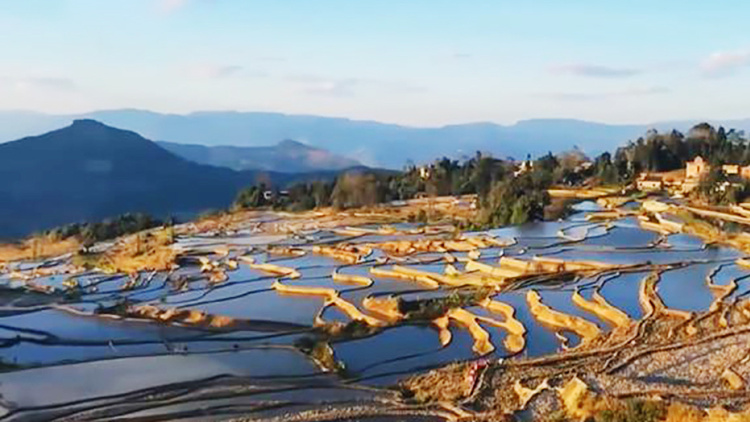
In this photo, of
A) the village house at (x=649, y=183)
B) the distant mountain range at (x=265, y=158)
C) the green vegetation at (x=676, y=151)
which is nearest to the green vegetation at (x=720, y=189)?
the village house at (x=649, y=183)

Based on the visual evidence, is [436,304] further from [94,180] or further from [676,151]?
[94,180]

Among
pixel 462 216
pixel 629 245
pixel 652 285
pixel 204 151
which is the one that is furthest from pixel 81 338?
pixel 204 151

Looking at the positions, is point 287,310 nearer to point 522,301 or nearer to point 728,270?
point 522,301

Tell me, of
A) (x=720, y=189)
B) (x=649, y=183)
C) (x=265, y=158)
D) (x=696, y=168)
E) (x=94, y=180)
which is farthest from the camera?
(x=265, y=158)

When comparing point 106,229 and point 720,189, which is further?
point 106,229

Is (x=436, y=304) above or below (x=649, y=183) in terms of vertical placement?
below

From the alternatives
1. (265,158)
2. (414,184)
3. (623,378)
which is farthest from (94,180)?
(265,158)

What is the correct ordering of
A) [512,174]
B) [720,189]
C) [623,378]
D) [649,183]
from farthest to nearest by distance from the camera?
[512,174]
[649,183]
[720,189]
[623,378]
